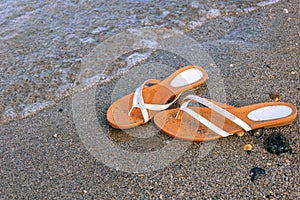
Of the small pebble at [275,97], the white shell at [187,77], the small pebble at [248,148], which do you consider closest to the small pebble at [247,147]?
the small pebble at [248,148]

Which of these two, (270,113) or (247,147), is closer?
(247,147)

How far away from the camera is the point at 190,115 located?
77.9 inches

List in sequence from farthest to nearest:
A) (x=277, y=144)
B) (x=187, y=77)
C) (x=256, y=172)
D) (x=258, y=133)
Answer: (x=187, y=77) < (x=258, y=133) < (x=277, y=144) < (x=256, y=172)

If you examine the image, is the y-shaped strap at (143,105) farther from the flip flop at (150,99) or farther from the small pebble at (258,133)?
the small pebble at (258,133)

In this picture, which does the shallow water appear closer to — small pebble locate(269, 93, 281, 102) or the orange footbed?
the orange footbed

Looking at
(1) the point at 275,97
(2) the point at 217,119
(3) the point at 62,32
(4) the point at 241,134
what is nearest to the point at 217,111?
(2) the point at 217,119

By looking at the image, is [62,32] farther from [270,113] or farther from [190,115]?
[270,113]

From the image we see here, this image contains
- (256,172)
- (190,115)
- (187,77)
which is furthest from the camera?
(187,77)

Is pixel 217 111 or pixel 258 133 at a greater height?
pixel 217 111

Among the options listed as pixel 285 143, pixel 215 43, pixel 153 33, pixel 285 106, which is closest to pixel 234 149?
pixel 285 143

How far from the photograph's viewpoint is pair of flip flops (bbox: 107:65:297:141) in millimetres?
1814

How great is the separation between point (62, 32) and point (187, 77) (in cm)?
160

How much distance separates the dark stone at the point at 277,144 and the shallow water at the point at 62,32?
1.38m

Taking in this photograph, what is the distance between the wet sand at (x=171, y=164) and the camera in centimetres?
156
